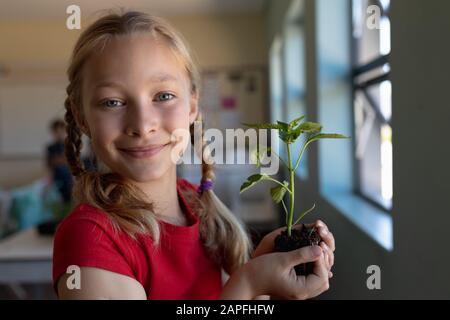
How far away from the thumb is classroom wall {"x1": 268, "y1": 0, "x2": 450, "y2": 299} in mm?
108

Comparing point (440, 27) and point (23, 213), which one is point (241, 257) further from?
point (23, 213)

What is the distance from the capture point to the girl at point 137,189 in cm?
41

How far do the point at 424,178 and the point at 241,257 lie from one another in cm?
29

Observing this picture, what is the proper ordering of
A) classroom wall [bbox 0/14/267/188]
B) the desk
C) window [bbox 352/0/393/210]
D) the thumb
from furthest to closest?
the desk → window [bbox 352/0/393/210] → classroom wall [bbox 0/14/267/188] → the thumb

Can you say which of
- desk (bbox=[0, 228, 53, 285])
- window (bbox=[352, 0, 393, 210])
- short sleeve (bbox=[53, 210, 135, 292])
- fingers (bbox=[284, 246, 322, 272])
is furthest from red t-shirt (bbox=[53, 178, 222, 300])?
desk (bbox=[0, 228, 53, 285])

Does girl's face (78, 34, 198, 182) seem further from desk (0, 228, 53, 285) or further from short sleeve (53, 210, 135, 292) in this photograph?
desk (0, 228, 53, 285)

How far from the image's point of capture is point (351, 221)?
25.8 inches

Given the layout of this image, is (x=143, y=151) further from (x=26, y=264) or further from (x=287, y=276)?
(x=26, y=264)

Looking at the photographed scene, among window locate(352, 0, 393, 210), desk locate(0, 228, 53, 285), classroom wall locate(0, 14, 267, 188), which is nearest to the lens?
classroom wall locate(0, 14, 267, 188)

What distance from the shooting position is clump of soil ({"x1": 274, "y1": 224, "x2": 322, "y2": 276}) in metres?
0.40

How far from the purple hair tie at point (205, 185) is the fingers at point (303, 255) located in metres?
0.16

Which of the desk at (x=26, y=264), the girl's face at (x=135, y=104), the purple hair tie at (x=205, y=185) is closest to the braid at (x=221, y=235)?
the purple hair tie at (x=205, y=185)
